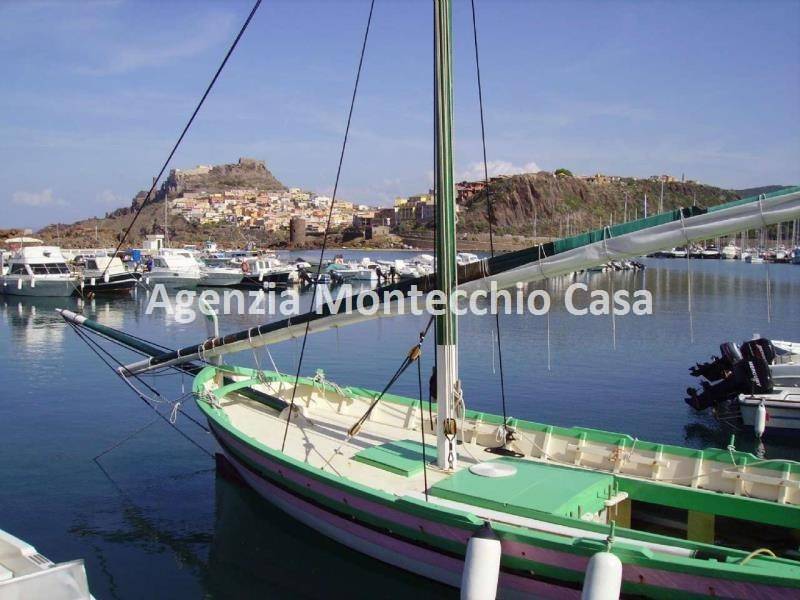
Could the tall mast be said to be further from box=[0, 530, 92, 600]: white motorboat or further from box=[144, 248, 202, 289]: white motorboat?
box=[144, 248, 202, 289]: white motorboat

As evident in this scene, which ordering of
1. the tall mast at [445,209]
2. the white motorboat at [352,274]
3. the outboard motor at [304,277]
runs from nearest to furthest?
the tall mast at [445,209]
the outboard motor at [304,277]
the white motorboat at [352,274]

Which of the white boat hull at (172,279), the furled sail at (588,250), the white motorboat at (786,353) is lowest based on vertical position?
the white motorboat at (786,353)

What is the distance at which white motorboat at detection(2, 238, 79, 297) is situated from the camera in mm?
58250

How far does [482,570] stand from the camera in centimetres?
802

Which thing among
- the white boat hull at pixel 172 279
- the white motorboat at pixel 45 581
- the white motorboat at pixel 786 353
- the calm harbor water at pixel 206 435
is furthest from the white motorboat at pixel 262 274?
the white motorboat at pixel 45 581

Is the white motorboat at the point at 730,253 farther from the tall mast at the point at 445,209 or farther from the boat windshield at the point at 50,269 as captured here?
the tall mast at the point at 445,209

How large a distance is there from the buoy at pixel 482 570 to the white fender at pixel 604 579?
1.05 m

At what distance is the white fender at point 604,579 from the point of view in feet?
24.2

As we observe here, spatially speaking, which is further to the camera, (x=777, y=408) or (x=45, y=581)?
(x=777, y=408)

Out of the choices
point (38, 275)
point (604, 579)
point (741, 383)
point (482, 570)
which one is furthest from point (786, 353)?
point (38, 275)

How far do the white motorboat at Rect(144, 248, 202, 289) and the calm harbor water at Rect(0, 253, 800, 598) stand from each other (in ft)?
70.5

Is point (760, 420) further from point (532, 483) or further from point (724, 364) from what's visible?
point (532, 483)

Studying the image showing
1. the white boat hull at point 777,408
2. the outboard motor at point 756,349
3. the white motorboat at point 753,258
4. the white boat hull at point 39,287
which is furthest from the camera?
the white motorboat at point 753,258

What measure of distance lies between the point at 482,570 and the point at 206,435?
40.2ft
